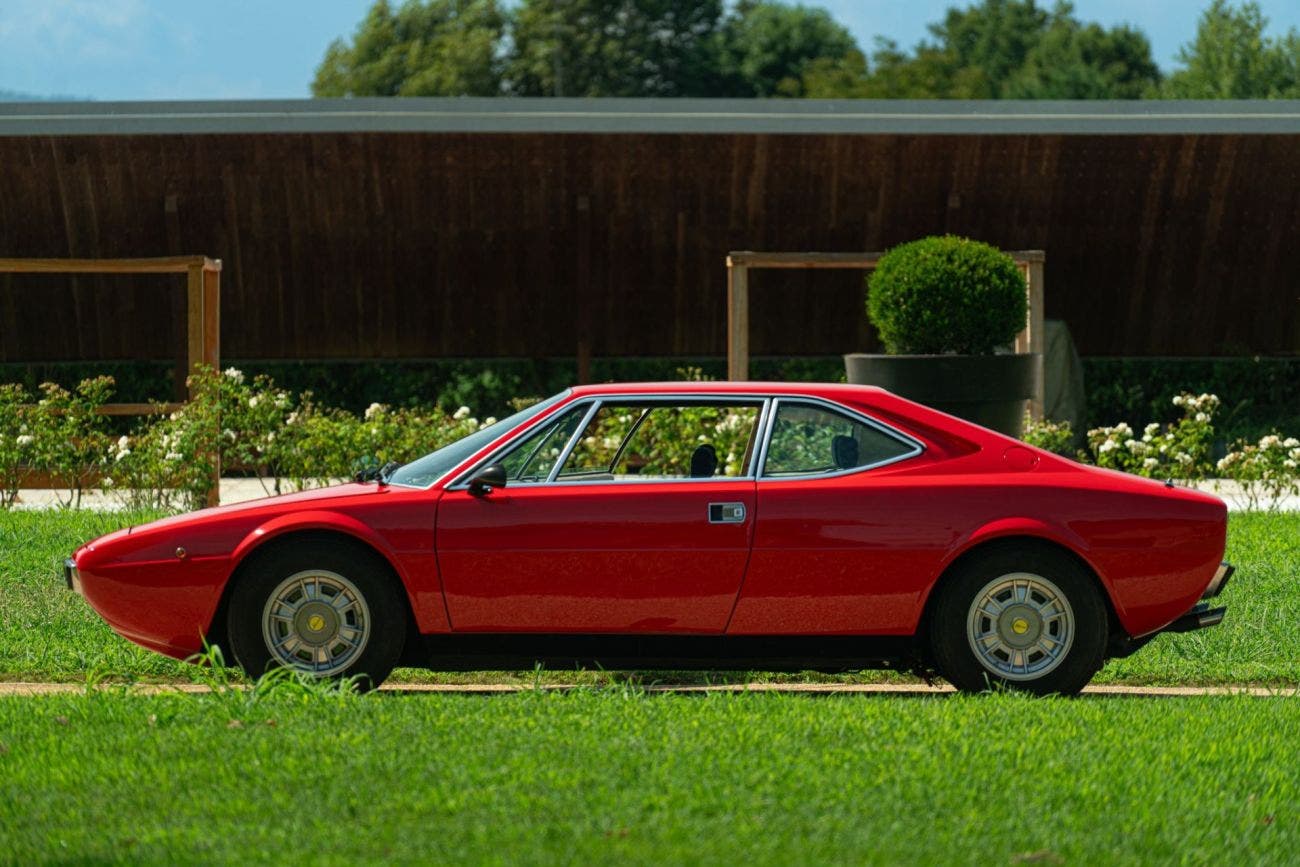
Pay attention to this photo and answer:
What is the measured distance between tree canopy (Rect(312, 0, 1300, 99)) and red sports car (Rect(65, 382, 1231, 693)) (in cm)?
6918

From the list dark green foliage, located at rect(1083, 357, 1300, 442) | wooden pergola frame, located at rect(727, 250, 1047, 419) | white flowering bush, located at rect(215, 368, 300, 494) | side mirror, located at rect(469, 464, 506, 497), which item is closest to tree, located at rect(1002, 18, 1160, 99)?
dark green foliage, located at rect(1083, 357, 1300, 442)

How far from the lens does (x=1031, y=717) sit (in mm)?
6969

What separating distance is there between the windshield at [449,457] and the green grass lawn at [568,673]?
1.22m

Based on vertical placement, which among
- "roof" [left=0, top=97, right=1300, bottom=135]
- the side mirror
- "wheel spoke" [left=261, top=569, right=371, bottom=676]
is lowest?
"wheel spoke" [left=261, top=569, right=371, bottom=676]

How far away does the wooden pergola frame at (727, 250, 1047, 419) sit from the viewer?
54.7 feet

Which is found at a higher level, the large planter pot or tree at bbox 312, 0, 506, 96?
tree at bbox 312, 0, 506, 96

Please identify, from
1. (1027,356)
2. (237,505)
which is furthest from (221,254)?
(237,505)

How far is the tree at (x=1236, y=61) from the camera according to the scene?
86688mm

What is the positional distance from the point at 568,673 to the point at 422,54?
7662 cm

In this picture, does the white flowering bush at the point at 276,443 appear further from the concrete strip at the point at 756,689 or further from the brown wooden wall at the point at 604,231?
the brown wooden wall at the point at 604,231

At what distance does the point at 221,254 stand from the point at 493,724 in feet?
52.8

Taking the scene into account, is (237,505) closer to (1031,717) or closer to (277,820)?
(277,820)

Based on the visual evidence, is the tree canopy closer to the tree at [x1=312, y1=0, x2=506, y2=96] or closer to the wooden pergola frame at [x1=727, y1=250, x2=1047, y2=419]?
the tree at [x1=312, y1=0, x2=506, y2=96]

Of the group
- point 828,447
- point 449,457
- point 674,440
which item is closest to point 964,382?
point 674,440
